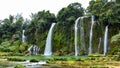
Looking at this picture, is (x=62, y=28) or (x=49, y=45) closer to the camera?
(x=62, y=28)

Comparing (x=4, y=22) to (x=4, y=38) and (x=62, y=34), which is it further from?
(x=62, y=34)

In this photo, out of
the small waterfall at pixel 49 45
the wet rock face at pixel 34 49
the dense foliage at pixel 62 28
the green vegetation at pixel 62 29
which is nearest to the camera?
the green vegetation at pixel 62 29

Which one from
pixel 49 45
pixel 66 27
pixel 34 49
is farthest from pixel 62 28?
pixel 34 49

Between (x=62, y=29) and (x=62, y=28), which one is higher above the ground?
(x=62, y=28)

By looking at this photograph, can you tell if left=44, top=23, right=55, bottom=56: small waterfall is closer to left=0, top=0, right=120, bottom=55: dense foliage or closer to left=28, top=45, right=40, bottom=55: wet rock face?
left=0, top=0, right=120, bottom=55: dense foliage

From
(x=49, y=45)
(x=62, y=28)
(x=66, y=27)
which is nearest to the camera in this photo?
(x=66, y=27)

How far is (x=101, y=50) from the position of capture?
57250 millimetres

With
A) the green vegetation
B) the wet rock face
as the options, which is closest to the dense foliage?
the green vegetation

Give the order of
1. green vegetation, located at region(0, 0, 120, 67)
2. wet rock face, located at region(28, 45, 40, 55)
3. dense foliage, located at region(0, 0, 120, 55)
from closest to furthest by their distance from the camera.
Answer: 1. green vegetation, located at region(0, 0, 120, 67)
2. dense foliage, located at region(0, 0, 120, 55)
3. wet rock face, located at region(28, 45, 40, 55)

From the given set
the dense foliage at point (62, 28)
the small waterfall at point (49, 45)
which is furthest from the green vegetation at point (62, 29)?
the small waterfall at point (49, 45)

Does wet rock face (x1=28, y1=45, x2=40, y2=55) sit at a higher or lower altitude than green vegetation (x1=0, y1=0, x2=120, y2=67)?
lower

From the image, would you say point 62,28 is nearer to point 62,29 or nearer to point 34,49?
point 62,29

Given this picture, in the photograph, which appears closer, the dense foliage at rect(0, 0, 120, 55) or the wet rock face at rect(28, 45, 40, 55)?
the dense foliage at rect(0, 0, 120, 55)

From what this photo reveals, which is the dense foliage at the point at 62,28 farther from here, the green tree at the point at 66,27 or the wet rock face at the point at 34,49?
the wet rock face at the point at 34,49
